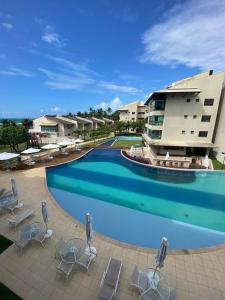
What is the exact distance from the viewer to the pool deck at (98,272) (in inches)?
231

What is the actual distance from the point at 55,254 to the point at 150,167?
16430mm

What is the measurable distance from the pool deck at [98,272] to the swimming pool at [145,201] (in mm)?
1875

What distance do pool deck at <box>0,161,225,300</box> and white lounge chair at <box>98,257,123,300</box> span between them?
448 millimetres

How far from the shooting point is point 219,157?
24.2 metres

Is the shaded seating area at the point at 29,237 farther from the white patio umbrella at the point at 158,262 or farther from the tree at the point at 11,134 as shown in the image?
the tree at the point at 11,134

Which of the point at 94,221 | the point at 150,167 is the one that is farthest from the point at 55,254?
the point at 150,167

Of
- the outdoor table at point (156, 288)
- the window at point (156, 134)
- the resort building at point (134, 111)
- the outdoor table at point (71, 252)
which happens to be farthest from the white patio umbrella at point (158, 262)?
the resort building at point (134, 111)

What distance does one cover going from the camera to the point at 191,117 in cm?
2534

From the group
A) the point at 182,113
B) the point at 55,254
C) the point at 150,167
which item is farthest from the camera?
the point at 182,113

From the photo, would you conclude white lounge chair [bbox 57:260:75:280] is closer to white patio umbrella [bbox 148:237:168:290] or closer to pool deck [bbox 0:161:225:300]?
pool deck [bbox 0:161:225:300]

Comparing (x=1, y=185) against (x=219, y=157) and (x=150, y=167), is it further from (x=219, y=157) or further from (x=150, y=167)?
(x=219, y=157)

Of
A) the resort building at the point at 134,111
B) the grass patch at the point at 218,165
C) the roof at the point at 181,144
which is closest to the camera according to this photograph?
the grass patch at the point at 218,165

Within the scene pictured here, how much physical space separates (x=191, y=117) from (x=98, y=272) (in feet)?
81.6

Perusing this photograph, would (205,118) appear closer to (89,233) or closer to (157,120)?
(157,120)
